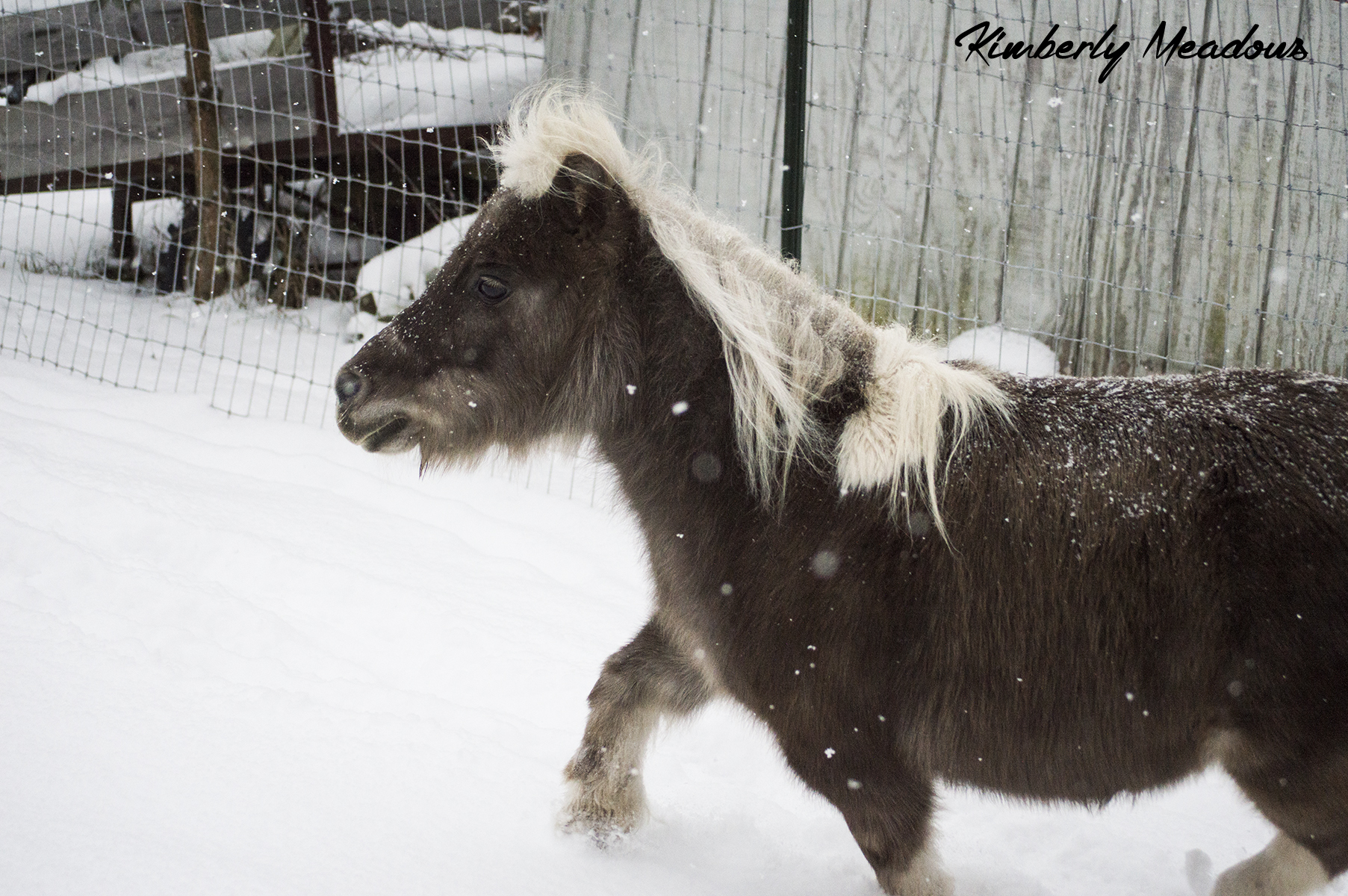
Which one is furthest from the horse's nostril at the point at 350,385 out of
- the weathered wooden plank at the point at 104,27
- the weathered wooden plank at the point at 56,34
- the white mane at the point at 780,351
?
the weathered wooden plank at the point at 56,34

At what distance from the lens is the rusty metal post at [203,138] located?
6.62 meters

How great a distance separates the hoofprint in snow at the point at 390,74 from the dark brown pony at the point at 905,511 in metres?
5.43

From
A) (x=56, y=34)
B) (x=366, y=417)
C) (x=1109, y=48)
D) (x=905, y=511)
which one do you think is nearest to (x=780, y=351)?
(x=905, y=511)

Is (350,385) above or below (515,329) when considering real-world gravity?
below

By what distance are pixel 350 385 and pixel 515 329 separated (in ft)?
1.40

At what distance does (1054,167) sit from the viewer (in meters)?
5.26

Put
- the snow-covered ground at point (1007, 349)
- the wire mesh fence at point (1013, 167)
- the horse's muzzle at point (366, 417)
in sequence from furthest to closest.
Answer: the snow-covered ground at point (1007, 349)
the wire mesh fence at point (1013, 167)
the horse's muzzle at point (366, 417)

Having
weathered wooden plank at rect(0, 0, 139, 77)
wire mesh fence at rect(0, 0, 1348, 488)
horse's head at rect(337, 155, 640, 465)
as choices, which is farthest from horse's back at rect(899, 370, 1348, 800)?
weathered wooden plank at rect(0, 0, 139, 77)

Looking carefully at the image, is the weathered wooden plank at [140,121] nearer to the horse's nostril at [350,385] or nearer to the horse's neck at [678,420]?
the horse's nostril at [350,385]

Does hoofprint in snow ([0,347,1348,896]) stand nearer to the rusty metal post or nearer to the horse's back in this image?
the horse's back

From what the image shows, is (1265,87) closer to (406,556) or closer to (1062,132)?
(1062,132)

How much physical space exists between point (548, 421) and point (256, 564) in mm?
1657

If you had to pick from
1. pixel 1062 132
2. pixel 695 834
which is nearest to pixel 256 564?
pixel 695 834

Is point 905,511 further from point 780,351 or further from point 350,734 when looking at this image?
point 350,734
